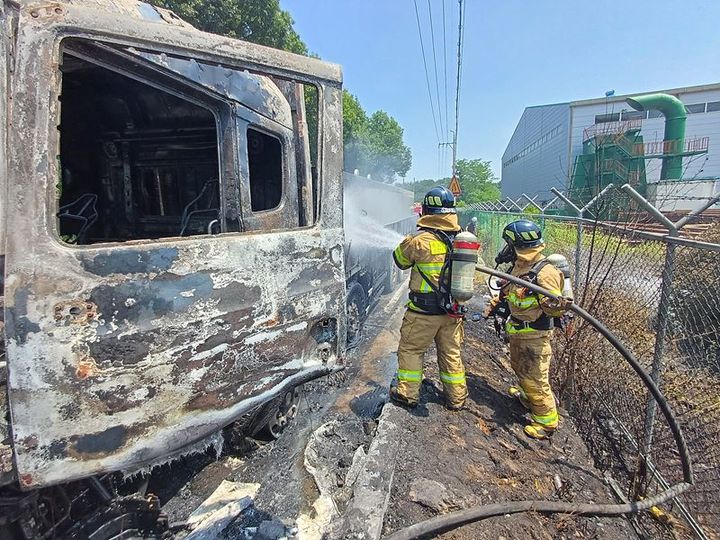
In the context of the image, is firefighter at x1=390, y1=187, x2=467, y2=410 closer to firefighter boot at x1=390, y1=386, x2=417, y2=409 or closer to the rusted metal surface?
firefighter boot at x1=390, y1=386, x2=417, y2=409

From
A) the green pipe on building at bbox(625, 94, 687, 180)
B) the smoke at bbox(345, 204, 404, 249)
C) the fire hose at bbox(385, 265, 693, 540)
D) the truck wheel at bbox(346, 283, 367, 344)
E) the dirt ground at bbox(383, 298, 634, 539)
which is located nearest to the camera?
the fire hose at bbox(385, 265, 693, 540)

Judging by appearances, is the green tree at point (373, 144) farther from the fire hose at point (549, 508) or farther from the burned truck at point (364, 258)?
the fire hose at point (549, 508)

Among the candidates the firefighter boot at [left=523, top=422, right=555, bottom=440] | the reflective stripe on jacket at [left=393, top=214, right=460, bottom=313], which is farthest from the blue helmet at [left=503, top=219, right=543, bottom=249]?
the firefighter boot at [left=523, top=422, right=555, bottom=440]

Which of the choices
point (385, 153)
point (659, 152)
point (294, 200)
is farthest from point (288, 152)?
point (385, 153)

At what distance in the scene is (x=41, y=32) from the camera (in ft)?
4.64

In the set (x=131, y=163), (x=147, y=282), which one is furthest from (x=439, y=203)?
(x=131, y=163)

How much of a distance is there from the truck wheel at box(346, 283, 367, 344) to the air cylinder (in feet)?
9.85

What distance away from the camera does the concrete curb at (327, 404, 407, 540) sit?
6.82ft

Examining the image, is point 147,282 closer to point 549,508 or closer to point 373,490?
point 373,490

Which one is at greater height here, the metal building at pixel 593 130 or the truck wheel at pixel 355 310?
the metal building at pixel 593 130

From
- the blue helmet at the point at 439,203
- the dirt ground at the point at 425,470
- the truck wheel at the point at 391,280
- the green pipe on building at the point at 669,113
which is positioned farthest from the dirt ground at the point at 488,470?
the green pipe on building at the point at 669,113

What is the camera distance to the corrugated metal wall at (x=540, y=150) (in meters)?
27.8

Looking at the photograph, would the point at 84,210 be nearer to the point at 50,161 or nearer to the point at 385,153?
the point at 50,161

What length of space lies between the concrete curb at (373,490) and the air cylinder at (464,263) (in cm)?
110
